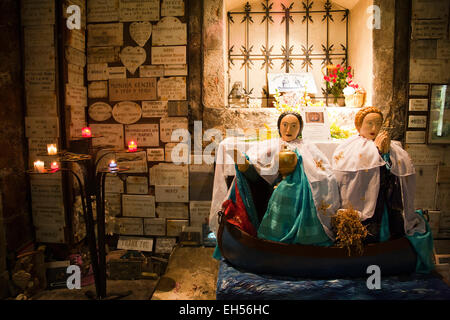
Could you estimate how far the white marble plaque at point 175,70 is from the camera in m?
3.80

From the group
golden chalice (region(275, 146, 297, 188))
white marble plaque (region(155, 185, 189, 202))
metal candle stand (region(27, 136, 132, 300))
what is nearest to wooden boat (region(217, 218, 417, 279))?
golden chalice (region(275, 146, 297, 188))

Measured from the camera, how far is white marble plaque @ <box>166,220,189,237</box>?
3.95m

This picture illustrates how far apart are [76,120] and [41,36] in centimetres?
99

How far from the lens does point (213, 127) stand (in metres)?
3.85

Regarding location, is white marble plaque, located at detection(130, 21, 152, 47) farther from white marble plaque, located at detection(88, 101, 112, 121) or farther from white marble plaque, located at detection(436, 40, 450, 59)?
white marble plaque, located at detection(436, 40, 450, 59)

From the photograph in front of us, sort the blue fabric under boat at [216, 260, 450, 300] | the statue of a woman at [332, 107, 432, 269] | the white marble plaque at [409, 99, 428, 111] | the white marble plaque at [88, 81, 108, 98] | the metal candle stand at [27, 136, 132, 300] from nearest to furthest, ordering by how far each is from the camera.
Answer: the blue fabric under boat at [216, 260, 450, 300]
the statue of a woman at [332, 107, 432, 269]
the metal candle stand at [27, 136, 132, 300]
the white marble plaque at [409, 99, 428, 111]
the white marble plaque at [88, 81, 108, 98]

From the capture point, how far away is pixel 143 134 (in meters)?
3.91

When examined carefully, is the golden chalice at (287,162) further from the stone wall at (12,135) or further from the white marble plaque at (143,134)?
the stone wall at (12,135)

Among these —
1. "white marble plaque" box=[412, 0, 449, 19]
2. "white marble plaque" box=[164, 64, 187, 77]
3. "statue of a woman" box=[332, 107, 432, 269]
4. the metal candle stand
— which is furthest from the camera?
"white marble plaque" box=[164, 64, 187, 77]

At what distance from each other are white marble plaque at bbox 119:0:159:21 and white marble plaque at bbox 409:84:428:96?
328 cm

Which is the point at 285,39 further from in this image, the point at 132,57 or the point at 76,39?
the point at 76,39

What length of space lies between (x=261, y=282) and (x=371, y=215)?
43.1 inches

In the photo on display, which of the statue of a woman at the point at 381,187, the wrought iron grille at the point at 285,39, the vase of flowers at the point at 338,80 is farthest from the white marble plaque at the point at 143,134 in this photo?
the vase of flowers at the point at 338,80

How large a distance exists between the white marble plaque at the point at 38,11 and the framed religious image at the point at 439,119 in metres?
4.61
